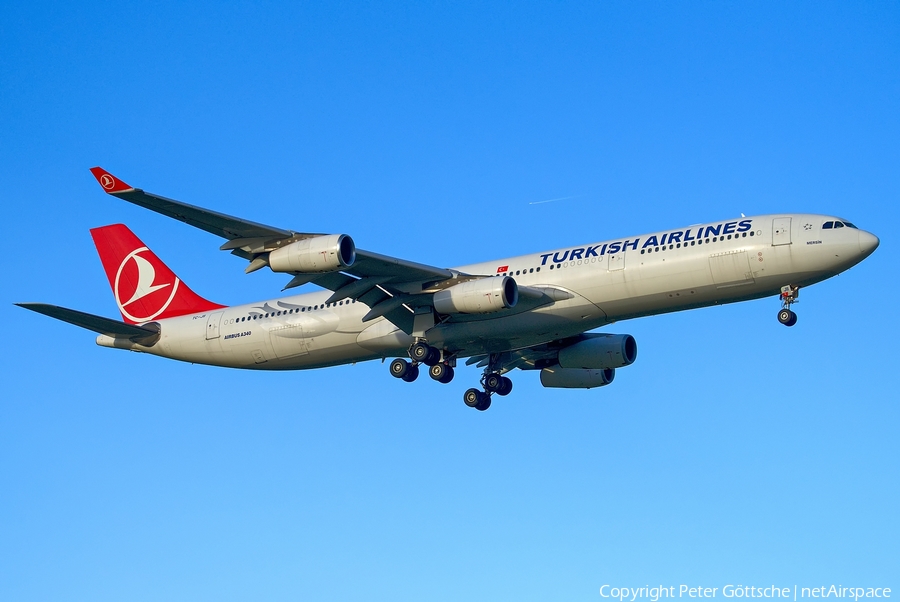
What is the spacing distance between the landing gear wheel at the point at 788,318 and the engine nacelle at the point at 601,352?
8.56m

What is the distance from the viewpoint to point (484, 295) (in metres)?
41.8

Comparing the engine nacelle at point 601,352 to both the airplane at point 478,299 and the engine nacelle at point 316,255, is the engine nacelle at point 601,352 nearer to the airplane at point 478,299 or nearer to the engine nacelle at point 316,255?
the airplane at point 478,299

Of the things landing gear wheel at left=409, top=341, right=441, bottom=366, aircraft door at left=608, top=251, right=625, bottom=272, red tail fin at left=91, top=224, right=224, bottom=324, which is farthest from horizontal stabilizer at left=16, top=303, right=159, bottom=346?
aircraft door at left=608, top=251, right=625, bottom=272

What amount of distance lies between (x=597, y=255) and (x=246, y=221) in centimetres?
1305

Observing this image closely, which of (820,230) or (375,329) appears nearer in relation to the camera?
(820,230)

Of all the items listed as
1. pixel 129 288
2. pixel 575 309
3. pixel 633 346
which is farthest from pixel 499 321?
pixel 129 288

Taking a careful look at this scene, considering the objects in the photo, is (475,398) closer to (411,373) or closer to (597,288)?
(411,373)

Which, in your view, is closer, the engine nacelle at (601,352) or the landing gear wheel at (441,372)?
the landing gear wheel at (441,372)

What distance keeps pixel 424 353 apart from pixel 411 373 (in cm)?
162

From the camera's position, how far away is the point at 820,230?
40625 millimetres

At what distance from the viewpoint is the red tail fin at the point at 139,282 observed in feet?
172

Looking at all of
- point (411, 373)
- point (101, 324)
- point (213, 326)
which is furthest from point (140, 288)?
point (411, 373)

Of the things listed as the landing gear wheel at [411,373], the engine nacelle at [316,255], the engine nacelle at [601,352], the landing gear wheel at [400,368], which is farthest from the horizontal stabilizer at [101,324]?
the engine nacelle at [601,352]

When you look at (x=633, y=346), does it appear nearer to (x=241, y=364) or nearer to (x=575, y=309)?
(x=575, y=309)
